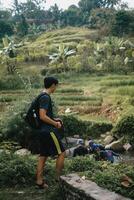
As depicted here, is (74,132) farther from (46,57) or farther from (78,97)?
(46,57)

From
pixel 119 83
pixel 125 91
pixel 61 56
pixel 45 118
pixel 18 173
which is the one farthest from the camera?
pixel 61 56

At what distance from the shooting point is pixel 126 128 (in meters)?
12.4

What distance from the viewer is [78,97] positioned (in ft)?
63.0

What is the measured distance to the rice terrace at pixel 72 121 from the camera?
5.26m

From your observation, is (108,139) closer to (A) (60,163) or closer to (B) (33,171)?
(B) (33,171)

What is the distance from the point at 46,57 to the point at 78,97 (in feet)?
54.0

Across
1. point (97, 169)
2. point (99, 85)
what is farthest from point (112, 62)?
point (97, 169)

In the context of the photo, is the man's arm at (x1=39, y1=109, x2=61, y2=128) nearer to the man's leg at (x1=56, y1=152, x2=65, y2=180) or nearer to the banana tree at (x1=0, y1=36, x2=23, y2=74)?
the man's leg at (x1=56, y1=152, x2=65, y2=180)

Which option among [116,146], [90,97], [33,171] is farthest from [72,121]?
[33,171]

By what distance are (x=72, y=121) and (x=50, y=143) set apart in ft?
25.1

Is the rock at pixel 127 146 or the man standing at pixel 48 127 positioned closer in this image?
the man standing at pixel 48 127

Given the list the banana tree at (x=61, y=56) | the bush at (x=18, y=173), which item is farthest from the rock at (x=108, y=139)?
the banana tree at (x=61, y=56)

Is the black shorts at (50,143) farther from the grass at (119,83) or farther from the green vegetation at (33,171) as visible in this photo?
the grass at (119,83)

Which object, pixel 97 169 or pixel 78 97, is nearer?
pixel 97 169
